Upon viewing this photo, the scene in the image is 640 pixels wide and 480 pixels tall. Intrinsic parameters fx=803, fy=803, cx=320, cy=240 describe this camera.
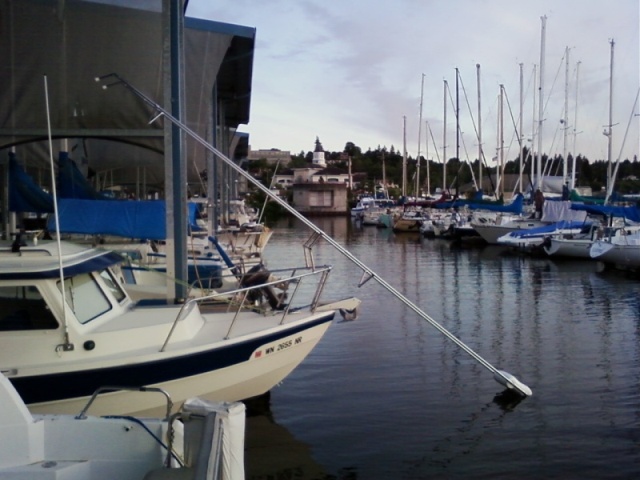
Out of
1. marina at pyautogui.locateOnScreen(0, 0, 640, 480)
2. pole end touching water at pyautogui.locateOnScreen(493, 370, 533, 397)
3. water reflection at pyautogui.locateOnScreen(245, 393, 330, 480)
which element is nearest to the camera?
marina at pyautogui.locateOnScreen(0, 0, 640, 480)

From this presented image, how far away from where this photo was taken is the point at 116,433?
20.6 ft

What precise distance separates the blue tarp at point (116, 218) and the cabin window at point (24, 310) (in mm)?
5549

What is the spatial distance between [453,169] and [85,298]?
115 m

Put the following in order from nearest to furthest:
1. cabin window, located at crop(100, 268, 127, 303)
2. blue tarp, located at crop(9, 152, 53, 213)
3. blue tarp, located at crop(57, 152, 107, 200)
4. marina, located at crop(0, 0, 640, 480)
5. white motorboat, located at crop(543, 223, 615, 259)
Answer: marina, located at crop(0, 0, 640, 480)
cabin window, located at crop(100, 268, 127, 303)
blue tarp, located at crop(9, 152, 53, 213)
blue tarp, located at crop(57, 152, 107, 200)
white motorboat, located at crop(543, 223, 615, 259)

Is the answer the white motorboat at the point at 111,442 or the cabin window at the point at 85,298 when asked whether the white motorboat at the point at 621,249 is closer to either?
the cabin window at the point at 85,298

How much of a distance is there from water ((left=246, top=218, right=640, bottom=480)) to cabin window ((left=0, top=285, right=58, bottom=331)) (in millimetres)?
2984

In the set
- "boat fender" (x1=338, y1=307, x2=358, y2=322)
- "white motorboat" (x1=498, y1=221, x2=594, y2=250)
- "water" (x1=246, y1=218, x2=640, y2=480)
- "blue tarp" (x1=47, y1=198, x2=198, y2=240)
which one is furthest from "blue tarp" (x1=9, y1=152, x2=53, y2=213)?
"white motorboat" (x1=498, y1=221, x2=594, y2=250)

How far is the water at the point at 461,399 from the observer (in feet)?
32.4

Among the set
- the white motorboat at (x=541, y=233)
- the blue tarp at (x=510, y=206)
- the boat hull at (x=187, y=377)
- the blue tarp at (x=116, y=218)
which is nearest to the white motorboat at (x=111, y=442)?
the boat hull at (x=187, y=377)

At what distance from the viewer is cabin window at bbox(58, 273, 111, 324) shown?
912cm

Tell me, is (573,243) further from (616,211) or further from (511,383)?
(511,383)

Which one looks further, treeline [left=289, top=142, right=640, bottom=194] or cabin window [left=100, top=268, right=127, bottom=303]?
treeline [left=289, top=142, right=640, bottom=194]

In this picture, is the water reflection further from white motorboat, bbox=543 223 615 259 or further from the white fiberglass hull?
white motorboat, bbox=543 223 615 259

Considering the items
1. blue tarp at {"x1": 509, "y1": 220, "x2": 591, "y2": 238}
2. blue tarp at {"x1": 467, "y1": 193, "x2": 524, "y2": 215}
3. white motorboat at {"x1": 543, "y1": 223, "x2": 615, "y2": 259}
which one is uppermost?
blue tarp at {"x1": 467, "y1": 193, "x2": 524, "y2": 215}
